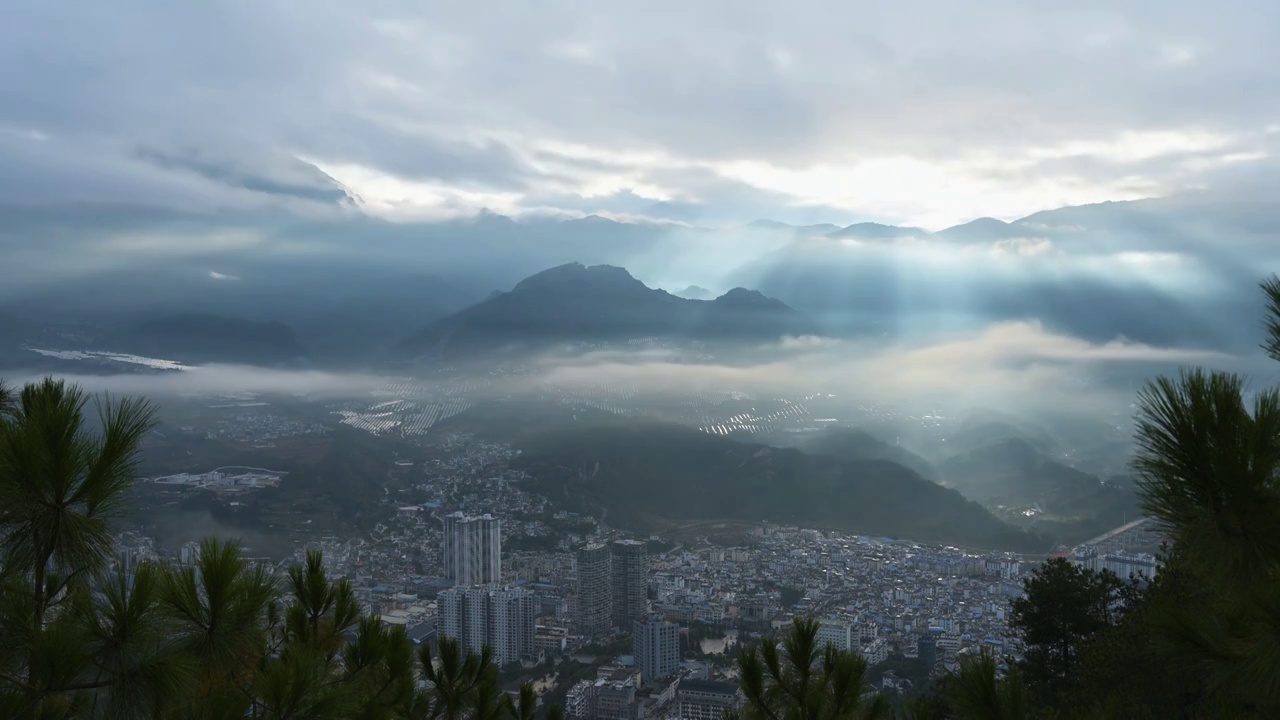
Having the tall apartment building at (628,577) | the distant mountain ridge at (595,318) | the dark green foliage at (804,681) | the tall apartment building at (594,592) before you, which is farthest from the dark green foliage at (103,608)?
the distant mountain ridge at (595,318)

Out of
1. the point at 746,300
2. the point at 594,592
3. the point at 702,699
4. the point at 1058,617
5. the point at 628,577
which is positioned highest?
the point at 746,300

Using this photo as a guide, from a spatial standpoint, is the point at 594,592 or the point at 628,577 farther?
the point at 628,577

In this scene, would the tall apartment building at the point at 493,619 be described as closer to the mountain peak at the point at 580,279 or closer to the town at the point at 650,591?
the town at the point at 650,591

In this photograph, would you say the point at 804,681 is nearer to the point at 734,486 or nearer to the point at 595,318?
the point at 734,486

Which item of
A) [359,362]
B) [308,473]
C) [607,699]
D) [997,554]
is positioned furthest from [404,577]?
[359,362]

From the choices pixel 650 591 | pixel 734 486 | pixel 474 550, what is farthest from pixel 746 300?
pixel 650 591

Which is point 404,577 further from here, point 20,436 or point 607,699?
point 20,436

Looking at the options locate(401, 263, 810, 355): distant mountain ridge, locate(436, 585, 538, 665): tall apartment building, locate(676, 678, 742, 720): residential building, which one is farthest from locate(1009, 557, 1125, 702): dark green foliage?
locate(401, 263, 810, 355): distant mountain ridge
